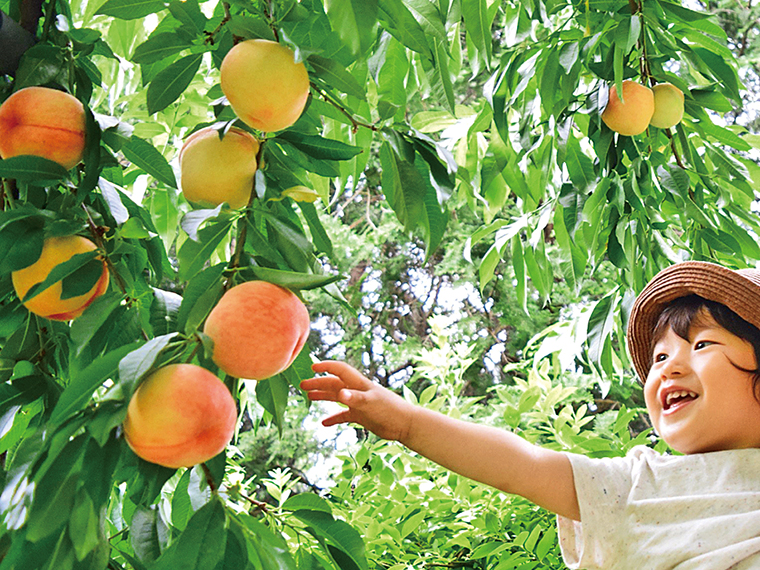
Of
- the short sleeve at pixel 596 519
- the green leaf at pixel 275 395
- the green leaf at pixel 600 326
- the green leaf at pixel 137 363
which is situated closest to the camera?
the green leaf at pixel 137 363

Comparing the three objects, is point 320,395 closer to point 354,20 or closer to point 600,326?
point 354,20

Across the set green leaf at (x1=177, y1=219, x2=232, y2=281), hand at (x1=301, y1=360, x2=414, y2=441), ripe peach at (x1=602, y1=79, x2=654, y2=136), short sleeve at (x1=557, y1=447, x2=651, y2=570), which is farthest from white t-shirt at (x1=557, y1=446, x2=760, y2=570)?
green leaf at (x1=177, y1=219, x2=232, y2=281)

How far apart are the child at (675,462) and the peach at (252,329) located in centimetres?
31

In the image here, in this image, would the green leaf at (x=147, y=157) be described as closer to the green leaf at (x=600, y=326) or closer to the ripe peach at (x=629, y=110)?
the ripe peach at (x=629, y=110)

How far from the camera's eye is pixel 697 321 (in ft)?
3.01

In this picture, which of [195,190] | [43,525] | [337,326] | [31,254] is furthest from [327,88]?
[337,326]

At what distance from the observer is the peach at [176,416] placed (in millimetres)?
408

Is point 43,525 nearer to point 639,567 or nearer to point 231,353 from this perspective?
point 231,353

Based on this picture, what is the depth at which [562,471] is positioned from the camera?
0.86 m

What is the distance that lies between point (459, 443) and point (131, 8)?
0.54 meters

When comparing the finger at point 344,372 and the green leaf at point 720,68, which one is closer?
the finger at point 344,372

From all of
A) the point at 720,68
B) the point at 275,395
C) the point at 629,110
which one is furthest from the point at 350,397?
the point at 720,68

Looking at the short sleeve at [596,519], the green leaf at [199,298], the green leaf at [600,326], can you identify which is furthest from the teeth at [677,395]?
the green leaf at [199,298]

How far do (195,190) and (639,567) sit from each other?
646mm
